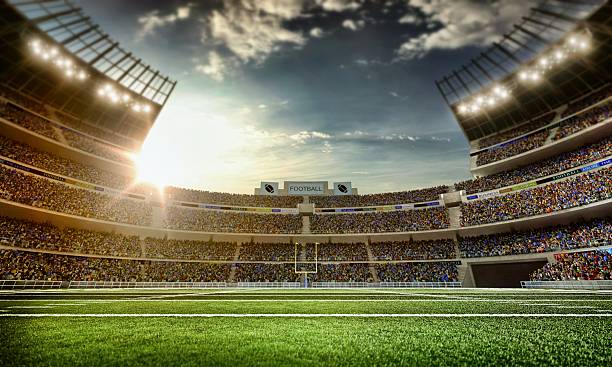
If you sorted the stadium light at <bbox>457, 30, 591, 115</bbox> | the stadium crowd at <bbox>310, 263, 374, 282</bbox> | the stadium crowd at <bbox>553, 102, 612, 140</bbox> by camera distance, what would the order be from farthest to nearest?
the stadium crowd at <bbox>310, 263, 374, 282</bbox>, the stadium light at <bbox>457, 30, 591, 115</bbox>, the stadium crowd at <bbox>553, 102, 612, 140</bbox>

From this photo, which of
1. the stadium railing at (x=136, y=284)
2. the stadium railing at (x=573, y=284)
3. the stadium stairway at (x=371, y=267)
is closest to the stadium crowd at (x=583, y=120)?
the stadium railing at (x=573, y=284)

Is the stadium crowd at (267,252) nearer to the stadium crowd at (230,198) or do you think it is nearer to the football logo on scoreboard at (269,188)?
the stadium crowd at (230,198)

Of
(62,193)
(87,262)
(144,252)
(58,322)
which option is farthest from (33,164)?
(58,322)

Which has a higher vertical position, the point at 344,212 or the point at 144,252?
the point at 344,212

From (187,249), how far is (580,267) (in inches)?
1441

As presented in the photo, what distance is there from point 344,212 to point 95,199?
29893mm

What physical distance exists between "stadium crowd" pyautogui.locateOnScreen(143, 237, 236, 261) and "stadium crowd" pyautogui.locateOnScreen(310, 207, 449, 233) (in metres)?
11.8

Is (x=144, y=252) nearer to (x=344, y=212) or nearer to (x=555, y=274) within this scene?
(x=344, y=212)

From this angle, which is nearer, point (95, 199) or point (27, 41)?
point (27, 41)

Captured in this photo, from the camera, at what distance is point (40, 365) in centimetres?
225

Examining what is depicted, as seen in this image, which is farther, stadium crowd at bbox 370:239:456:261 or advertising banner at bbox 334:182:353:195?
advertising banner at bbox 334:182:353:195

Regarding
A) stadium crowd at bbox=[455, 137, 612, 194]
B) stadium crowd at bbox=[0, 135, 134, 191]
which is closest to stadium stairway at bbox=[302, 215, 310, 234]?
stadium crowd at bbox=[455, 137, 612, 194]

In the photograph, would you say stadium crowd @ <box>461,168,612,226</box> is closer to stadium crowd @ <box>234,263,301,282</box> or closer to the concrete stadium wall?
the concrete stadium wall

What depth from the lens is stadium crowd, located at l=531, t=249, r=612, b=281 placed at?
19547mm
